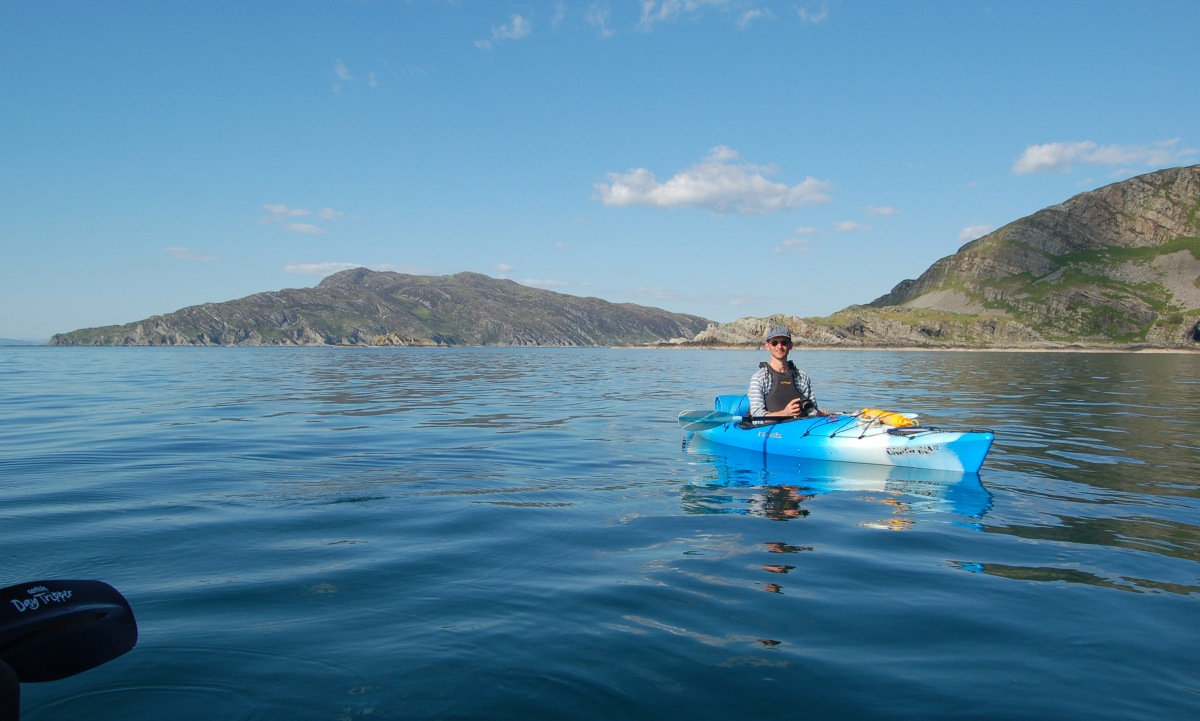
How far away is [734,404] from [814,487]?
282 inches

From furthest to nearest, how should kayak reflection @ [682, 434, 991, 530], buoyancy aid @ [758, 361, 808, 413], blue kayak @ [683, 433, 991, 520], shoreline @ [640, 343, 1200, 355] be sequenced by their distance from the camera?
shoreline @ [640, 343, 1200, 355], buoyancy aid @ [758, 361, 808, 413], blue kayak @ [683, 433, 991, 520], kayak reflection @ [682, 434, 991, 530]

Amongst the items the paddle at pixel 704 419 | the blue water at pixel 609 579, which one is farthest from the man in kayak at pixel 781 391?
the paddle at pixel 704 419

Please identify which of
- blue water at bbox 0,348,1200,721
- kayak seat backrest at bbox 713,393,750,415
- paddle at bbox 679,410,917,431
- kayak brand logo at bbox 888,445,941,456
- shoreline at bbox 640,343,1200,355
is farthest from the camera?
shoreline at bbox 640,343,1200,355

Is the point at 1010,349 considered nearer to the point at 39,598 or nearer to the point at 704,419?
the point at 704,419

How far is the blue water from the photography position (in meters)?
4.57

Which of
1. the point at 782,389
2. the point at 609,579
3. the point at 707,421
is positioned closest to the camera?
the point at 609,579

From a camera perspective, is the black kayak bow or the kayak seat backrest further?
the kayak seat backrest

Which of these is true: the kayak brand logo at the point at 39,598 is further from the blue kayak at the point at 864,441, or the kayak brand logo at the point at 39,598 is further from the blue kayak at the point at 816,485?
the blue kayak at the point at 864,441

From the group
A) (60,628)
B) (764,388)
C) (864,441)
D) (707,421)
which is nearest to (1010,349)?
(707,421)

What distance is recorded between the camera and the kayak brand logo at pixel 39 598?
395 centimetres

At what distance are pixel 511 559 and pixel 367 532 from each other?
7.41 ft

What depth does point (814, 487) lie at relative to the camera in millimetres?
12141

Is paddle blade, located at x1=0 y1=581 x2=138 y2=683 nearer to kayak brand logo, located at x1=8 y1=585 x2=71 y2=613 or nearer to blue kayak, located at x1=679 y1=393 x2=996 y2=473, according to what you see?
kayak brand logo, located at x1=8 y1=585 x2=71 y2=613

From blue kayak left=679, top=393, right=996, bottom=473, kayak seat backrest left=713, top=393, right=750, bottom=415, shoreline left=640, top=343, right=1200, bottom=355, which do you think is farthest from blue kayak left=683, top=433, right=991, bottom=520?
shoreline left=640, top=343, right=1200, bottom=355
